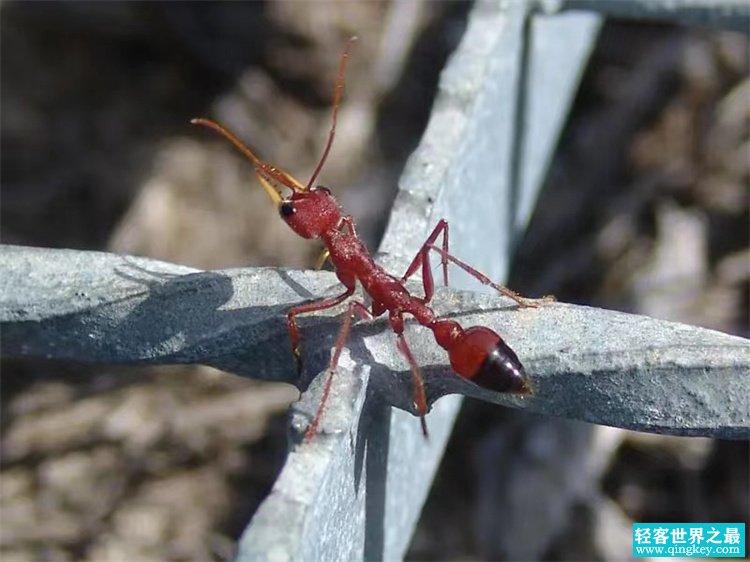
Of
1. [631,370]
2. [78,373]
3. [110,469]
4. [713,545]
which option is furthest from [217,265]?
[631,370]

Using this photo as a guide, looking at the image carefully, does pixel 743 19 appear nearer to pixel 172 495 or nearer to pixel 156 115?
pixel 172 495

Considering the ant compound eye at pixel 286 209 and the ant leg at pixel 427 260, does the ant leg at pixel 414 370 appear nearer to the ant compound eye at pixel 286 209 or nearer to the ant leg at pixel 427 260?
the ant leg at pixel 427 260

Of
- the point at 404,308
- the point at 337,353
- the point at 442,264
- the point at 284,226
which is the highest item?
the point at 284,226

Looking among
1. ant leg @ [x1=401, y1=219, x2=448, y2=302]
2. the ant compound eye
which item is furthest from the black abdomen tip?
the ant compound eye

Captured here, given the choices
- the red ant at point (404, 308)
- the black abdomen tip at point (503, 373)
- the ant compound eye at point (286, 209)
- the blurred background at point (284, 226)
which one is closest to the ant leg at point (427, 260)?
the red ant at point (404, 308)

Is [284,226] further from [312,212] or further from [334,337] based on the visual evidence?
[334,337]

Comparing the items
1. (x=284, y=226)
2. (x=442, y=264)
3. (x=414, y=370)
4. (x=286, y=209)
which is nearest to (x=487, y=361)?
(x=414, y=370)
